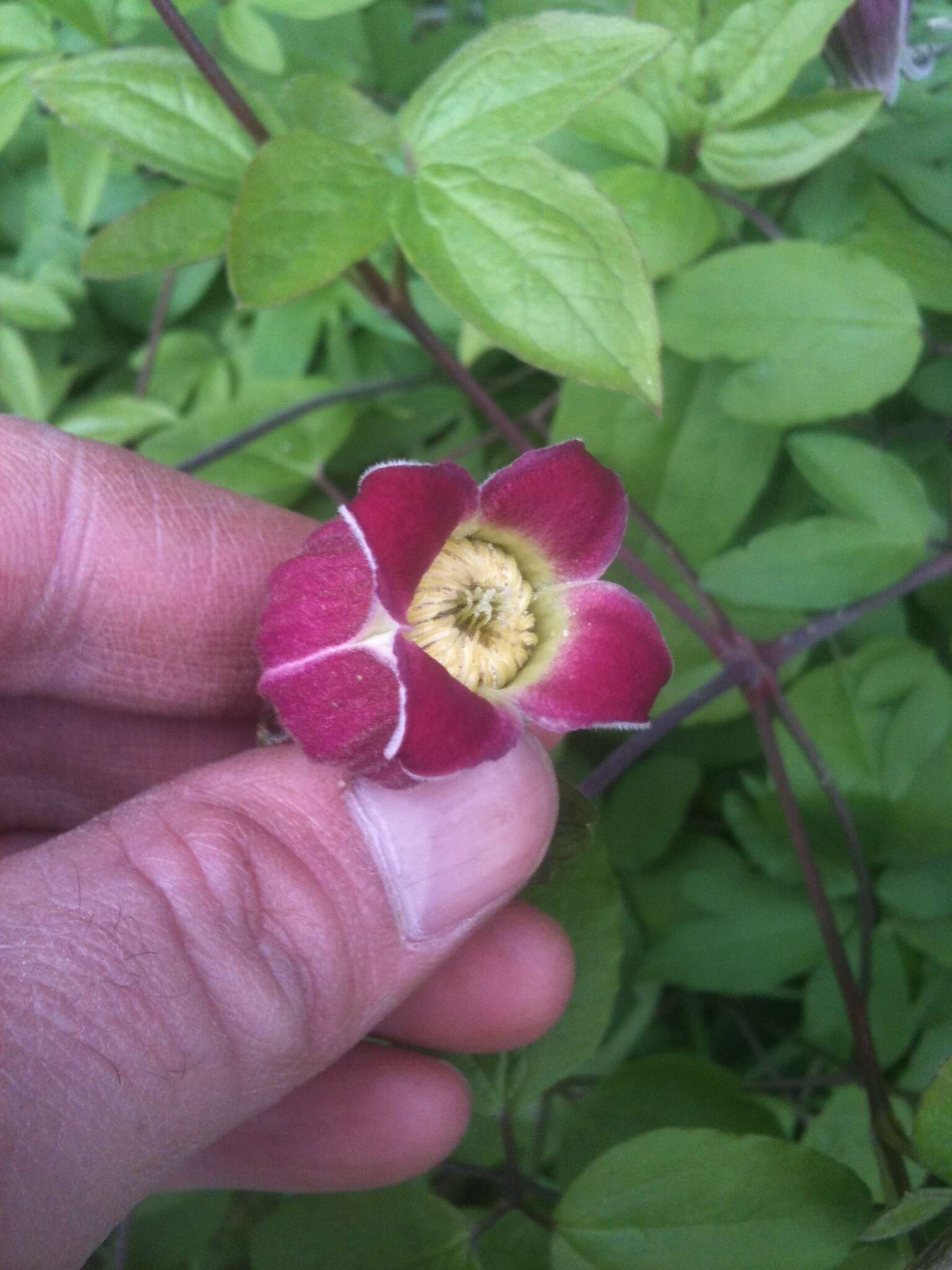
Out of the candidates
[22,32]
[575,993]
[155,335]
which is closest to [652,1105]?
[575,993]

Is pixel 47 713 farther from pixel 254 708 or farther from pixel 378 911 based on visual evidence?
pixel 378 911

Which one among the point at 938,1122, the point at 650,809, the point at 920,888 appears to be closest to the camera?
the point at 938,1122

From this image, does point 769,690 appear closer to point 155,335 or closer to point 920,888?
point 920,888

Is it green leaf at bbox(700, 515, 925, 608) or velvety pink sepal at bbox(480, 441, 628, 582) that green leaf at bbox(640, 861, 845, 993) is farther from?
velvety pink sepal at bbox(480, 441, 628, 582)

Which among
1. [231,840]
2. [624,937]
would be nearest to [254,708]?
[231,840]

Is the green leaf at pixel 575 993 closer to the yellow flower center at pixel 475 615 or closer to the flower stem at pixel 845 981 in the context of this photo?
the flower stem at pixel 845 981

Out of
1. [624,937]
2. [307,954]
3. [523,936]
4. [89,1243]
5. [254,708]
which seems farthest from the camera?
[624,937]
